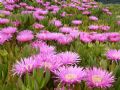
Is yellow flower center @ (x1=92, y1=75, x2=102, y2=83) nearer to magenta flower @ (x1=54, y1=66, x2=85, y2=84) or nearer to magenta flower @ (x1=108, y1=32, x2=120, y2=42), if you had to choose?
magenta flower @ (x1=54, y1=66, x2=85, y2=84)

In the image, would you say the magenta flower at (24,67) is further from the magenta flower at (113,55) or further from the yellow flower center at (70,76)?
the magenta flower at (113,55)

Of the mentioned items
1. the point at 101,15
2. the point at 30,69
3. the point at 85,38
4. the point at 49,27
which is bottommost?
the point at 101,15

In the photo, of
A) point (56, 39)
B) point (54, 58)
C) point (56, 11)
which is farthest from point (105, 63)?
point (56, 11)

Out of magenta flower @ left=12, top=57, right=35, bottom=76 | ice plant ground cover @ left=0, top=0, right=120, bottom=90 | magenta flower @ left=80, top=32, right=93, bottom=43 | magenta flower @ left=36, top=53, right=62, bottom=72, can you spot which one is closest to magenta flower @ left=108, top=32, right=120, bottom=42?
ice plant ground cover @ left=0, top=0, right=120, bottom=90

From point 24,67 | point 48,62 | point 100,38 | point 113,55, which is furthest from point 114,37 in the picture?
point 24,67

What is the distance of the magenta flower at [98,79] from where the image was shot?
1599 millimetres

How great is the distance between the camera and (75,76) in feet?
5.44

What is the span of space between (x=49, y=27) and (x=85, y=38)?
132 centimetres

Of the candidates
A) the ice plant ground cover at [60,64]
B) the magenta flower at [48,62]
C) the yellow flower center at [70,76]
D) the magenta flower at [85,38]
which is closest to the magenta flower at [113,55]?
the ice plant ground cover at [60,64]

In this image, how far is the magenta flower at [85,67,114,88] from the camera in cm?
160

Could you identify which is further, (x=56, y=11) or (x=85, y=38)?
(x=56, y=11)

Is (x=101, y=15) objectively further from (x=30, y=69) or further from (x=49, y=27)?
(x=30, y=69)

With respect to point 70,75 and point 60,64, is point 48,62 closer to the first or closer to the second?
point 60,64

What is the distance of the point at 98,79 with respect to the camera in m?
1.61
